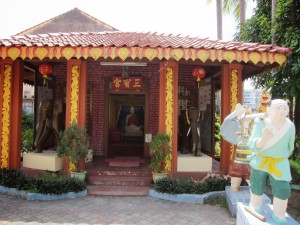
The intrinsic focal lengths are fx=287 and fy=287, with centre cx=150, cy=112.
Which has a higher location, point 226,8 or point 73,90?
point 226,8

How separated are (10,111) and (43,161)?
1.53 meters

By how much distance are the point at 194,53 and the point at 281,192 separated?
3.63 meters

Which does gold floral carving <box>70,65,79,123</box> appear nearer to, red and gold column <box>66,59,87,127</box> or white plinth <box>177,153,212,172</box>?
red and gold column <box>66,59,87,127</box>

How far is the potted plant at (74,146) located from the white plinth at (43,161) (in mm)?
644

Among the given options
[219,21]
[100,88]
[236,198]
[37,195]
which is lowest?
[37,195]

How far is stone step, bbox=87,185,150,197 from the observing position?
649 centimetres

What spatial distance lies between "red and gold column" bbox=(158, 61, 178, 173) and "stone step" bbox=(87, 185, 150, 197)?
3.08 ft

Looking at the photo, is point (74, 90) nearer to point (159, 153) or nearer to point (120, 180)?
point (120, 180)

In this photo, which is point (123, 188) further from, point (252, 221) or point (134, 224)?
point (252, 221)

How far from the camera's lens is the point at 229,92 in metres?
7.41

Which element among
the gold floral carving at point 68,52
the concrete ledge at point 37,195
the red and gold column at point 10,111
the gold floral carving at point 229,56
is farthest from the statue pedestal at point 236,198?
the red and gold column at point 10,111

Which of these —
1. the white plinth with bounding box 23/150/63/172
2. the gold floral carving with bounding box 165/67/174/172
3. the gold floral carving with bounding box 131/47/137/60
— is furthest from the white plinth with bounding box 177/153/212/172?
the white plinth with bounding box 23/150/63/172

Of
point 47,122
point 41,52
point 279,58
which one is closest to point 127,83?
point 47,122

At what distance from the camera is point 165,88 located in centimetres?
718
